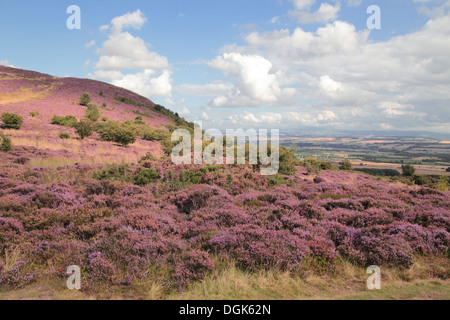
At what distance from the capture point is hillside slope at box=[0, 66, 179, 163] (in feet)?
71.1

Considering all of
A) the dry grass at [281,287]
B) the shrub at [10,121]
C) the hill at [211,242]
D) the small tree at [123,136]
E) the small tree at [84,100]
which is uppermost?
the small tree at [84,100]

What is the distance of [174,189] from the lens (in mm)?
11742

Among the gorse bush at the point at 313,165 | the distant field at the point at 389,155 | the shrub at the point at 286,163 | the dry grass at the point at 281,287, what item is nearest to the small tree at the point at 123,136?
the shrub at the point at 286,163

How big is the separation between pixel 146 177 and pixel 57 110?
36289 millimetres

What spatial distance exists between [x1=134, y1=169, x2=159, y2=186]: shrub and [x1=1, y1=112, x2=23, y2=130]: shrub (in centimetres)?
2319

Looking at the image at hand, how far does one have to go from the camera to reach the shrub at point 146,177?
12625 millimetres

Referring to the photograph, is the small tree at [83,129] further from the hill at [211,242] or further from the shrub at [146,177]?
the shrub at [146,177]

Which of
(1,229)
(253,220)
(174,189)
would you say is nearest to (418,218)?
(253,220)

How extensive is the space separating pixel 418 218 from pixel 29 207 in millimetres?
12637

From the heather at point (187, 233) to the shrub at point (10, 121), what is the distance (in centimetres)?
2067

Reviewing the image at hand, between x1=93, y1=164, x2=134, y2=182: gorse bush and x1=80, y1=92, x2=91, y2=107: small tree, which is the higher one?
x1=80, y1=92, x2=91, y2=107: small tree

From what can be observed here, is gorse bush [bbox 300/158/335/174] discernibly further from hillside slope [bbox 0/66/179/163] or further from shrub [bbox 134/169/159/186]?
shrub [bbox 134/169/159/186]

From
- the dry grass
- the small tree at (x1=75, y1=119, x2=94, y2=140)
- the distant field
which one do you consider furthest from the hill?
the small tree at (x1=75, y1=119, x2=94, y2=140)
